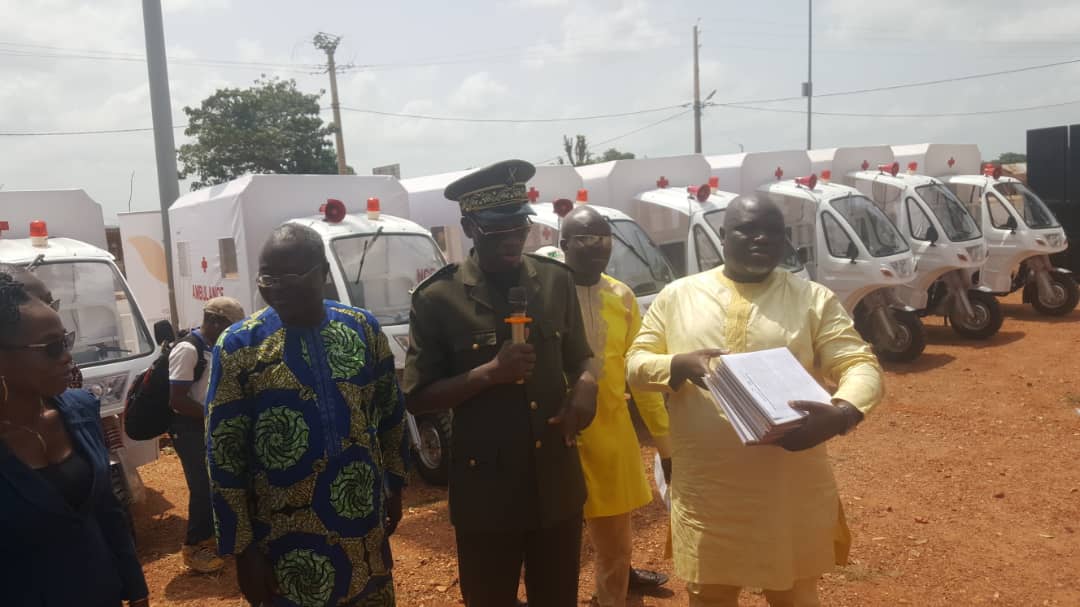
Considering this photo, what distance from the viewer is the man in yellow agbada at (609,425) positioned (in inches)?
137

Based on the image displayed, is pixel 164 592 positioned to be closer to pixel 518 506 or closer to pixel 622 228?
pixel 518 506

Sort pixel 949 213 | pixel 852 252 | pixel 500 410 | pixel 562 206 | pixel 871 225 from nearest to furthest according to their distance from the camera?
pixel 500 410, pixel 562 206, pixel 852 252, pixel 871 225, pixel 949 213

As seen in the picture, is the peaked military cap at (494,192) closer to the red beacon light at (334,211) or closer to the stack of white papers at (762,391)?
the stack of white papers at (762,391)

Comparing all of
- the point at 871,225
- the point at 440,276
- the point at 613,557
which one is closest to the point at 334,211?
the point at 613,557

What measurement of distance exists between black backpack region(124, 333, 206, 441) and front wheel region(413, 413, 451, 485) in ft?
6.33

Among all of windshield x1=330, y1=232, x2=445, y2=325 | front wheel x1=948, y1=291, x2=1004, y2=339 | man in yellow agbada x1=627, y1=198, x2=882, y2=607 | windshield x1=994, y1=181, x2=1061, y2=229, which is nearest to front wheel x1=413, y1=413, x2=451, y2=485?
windshield x1=330, y1=232, x2=445, y2=325

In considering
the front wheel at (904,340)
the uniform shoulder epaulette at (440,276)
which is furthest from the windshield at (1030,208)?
the uniform shoulder epaulette at (440,276)

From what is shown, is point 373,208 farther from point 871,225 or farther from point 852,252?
point 871,225

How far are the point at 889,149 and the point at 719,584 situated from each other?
1226 cm

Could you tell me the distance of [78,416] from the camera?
2.38 m

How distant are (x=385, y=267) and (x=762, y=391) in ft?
16.5

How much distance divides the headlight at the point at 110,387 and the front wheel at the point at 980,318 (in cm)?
1057

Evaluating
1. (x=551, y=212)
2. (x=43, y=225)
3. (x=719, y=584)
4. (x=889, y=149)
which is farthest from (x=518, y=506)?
(x=889, y=149)

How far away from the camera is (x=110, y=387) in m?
5.69
